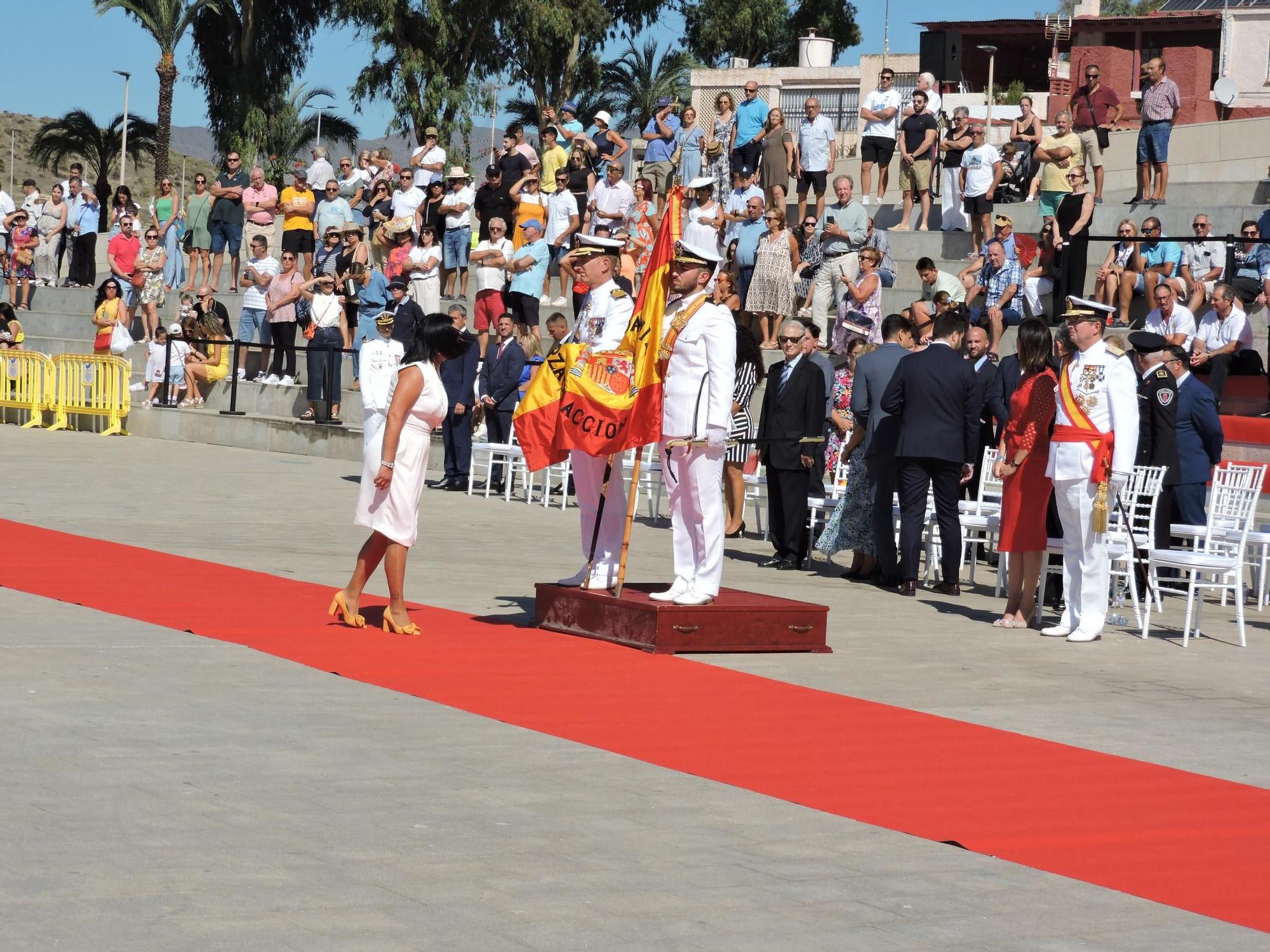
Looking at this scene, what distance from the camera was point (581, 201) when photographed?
2481 cm

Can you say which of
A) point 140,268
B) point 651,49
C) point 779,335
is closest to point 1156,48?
point 651,49

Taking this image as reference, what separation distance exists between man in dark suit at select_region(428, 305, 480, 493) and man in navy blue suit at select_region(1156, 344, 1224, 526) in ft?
25.1

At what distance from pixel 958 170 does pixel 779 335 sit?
9318 mm

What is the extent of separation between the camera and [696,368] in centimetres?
975

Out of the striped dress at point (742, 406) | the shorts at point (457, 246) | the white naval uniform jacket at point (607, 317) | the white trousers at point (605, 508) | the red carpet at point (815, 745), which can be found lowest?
the red carpet at point (815, 745)

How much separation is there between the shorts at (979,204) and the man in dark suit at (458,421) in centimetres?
651

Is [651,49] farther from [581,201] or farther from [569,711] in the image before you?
[569,711]

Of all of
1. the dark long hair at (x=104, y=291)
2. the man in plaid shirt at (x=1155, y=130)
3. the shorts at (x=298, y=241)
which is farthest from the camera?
the shorts at (x=298, y=241)

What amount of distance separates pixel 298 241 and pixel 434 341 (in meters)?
16.6

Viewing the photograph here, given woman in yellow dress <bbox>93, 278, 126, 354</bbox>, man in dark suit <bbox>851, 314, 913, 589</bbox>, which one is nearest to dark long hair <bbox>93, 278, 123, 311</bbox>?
woman in yellow dress <bbox>93, 278, 126, 354</bbox>

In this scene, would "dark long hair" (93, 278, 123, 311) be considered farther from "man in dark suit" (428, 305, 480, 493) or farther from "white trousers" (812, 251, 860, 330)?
"white trousers" (812, 251, 860, 330)

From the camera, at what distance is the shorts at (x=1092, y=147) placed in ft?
77.3

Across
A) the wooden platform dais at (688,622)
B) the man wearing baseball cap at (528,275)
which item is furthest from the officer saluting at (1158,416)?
the man wearing baseball cap at (528,275)

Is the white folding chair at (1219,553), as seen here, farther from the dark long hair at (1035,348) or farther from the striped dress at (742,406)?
the striped dress at (742,406)
